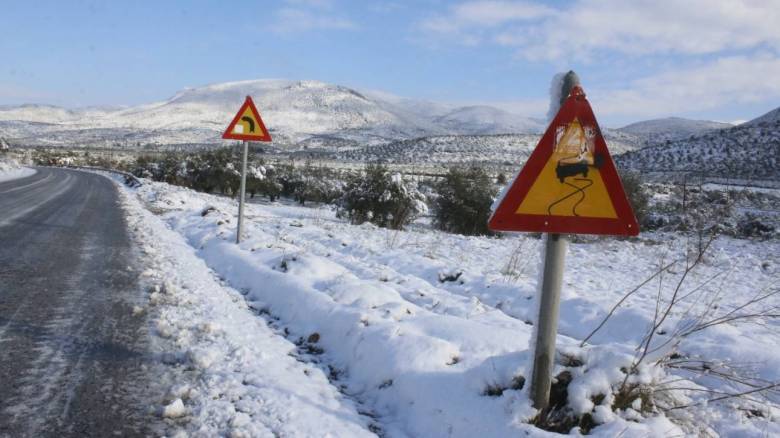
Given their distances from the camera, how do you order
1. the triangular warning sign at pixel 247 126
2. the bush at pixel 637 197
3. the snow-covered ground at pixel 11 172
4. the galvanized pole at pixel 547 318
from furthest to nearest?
the snow-covered ground at pixel 11 172
the bush at pixel 637 197
the triangular warning sign at pixel 247 126
the galvanized pole at pixel 547 318

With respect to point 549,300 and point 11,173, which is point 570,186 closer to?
point 549,300

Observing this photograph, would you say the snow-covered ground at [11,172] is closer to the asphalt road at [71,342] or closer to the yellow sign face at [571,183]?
the asphalt road at [71,342]

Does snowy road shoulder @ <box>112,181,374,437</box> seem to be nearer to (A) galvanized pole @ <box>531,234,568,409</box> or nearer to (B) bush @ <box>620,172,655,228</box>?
(A) galvanized pole @ <box>531,234,568,409</box>

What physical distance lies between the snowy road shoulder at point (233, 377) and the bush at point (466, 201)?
63.0ft

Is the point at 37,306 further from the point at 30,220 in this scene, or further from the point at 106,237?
the point at 30,220

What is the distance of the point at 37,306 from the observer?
5418 mm

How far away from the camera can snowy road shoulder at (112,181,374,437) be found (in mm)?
3277

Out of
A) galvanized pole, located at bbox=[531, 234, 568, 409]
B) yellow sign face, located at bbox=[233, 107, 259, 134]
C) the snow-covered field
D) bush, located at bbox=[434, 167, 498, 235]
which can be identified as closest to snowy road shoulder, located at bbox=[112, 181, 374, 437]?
the snow-covered field

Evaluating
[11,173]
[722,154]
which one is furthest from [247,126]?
[722,154]

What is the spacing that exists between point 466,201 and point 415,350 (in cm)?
2097

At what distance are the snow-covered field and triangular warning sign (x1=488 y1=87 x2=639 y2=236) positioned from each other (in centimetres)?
91

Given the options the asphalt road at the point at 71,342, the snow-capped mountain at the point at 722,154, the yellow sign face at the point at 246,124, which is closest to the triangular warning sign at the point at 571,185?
the asphalt road at the point at 71,342

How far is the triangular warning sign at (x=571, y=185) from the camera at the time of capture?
113 inches

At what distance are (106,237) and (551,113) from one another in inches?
398
